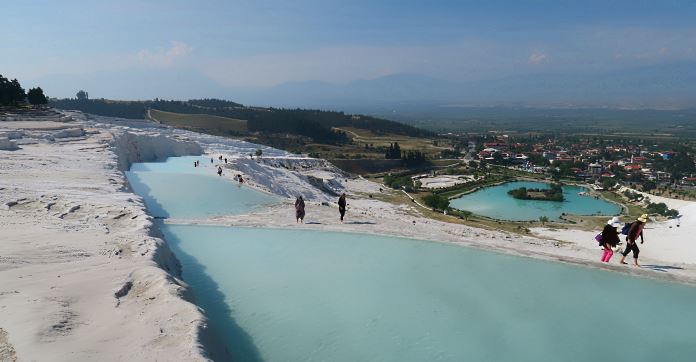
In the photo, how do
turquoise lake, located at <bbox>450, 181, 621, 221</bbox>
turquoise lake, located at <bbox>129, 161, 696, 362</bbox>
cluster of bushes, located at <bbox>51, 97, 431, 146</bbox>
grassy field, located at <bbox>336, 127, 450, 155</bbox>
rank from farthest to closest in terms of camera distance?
grassy field, located at <bbox>336, 127, 450, 155</bbox> < cluster of bushes, located at <bbox>51, 97, 431, 146</bbox> < turquoise lake, located at <bbox>450, 181, 621, 221</bbox> < turquoise lake, located at <bbox>129, 161, 696, 362</bbox>

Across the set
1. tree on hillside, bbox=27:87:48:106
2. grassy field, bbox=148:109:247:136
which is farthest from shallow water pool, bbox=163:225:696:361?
grassy field, bbox=148:109:247:136

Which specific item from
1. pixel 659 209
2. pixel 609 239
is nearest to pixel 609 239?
pixel 609 239

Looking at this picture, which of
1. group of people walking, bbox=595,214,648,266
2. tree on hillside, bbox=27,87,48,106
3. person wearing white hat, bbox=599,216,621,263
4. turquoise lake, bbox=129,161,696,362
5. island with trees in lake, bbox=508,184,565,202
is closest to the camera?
turquoise lake, bbox=129,161,696,362

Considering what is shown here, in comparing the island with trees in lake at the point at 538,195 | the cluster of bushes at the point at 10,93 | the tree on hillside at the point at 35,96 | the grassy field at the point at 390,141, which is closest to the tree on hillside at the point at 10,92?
the cluster of bushes at the point at 10,93

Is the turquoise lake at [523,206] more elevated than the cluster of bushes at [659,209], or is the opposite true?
the cluster of bushes at [659,209]

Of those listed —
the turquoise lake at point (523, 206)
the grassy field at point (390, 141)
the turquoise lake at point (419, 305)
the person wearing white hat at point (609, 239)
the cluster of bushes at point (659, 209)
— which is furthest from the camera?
the grassy field at point (390, 141)

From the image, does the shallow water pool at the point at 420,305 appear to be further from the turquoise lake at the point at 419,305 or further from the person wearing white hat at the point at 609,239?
the person wearing white hat at the point at 609,239

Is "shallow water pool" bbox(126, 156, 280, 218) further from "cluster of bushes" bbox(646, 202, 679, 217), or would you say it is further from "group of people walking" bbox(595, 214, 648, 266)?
"cluster of bushes" bbox(646, 202, 679, 217)

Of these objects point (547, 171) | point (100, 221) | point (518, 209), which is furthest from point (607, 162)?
point (100, 221)
